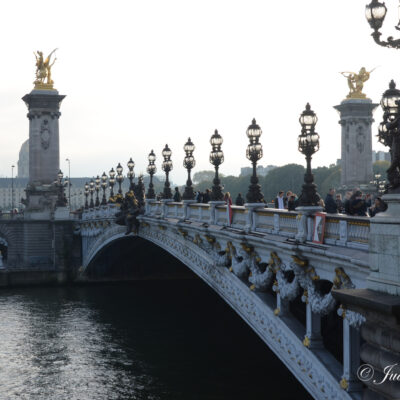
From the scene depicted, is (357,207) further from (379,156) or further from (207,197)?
(379,156)

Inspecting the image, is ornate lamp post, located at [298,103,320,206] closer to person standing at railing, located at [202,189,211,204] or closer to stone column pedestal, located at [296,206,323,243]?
stone column pedestal, located at [296,206,323,243]

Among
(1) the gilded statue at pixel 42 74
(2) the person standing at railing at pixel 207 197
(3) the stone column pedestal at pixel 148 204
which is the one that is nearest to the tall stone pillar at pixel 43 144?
(1) the gilded statue at pixel 42 74

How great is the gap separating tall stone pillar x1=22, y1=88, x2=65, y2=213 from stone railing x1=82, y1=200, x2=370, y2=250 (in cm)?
4304

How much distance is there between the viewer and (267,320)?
20.7 meters

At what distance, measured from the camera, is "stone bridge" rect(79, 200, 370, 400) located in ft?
48.4

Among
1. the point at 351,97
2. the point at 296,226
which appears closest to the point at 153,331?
the point at 296,226

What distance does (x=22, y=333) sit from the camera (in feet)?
132

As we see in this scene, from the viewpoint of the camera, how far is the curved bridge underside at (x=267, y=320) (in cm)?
1669

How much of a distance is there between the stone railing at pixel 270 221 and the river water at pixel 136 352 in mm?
6078

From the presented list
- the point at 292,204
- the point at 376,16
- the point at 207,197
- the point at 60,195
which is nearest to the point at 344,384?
the point at 292,204

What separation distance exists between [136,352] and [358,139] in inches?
1555

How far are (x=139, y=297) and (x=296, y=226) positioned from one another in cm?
3638

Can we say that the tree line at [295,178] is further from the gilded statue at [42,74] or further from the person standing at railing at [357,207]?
the person standing at railing at [357,207]

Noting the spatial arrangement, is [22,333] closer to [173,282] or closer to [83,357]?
[83,357]
